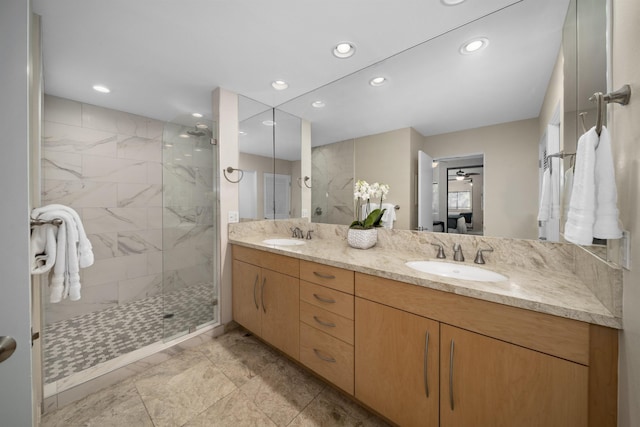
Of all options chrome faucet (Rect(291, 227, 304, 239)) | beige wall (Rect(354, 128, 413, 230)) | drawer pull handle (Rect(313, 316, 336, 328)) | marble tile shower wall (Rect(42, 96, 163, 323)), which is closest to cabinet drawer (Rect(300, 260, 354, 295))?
drawer pull handle (Rect(313, 316, 336, 328))

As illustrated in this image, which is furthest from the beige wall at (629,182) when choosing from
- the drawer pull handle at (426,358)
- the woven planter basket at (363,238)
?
the woven planter basket at (363,238)

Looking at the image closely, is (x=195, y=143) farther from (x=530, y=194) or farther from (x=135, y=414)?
(x=530, y=194)

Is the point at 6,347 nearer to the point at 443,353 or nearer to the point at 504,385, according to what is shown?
the point at 443,353

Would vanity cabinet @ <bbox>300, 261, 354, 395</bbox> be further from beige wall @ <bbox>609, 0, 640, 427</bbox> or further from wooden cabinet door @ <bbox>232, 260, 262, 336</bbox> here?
beige wall @ <bbox>609, 0, 640, 427</bbox>

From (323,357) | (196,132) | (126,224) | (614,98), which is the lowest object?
(323,357)

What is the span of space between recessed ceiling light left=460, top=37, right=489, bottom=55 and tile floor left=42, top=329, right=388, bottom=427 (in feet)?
7.45

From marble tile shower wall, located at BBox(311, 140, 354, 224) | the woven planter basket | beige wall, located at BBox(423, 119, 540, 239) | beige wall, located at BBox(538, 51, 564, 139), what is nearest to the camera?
beige wall, located at BBox(538, 51, 564, 139)

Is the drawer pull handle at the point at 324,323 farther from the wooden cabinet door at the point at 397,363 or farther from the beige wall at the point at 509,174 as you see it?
the beige wall at the point at 509,174

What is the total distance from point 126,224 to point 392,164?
307 cm

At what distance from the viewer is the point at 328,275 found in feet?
4.70

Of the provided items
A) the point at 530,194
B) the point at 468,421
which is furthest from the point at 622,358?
the point at 530,194

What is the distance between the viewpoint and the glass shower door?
2.25m

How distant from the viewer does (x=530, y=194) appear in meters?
1.29

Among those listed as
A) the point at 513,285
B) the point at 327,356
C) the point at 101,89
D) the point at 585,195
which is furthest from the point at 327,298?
the point at 101,89
